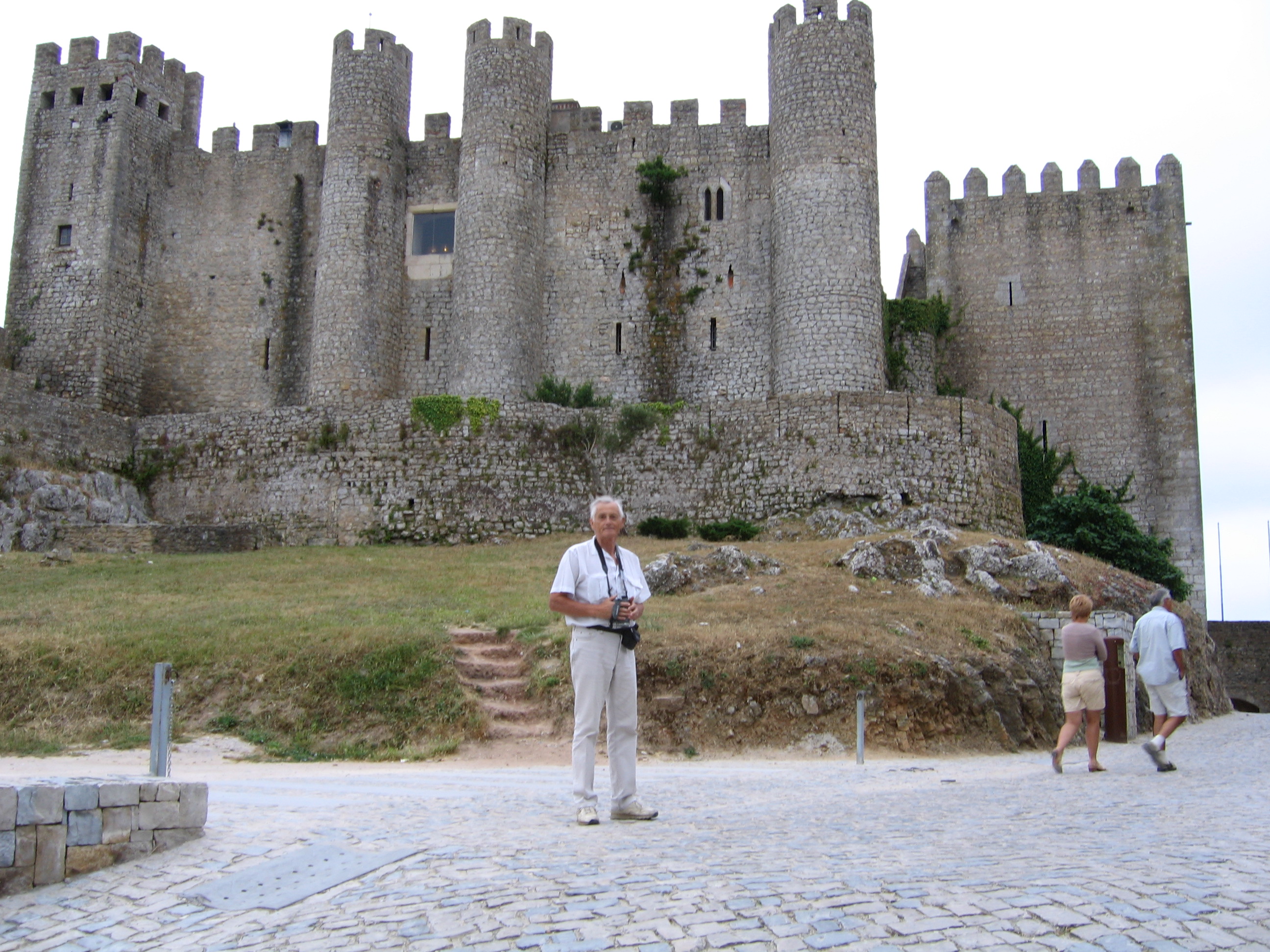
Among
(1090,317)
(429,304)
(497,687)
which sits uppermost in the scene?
(429,304)

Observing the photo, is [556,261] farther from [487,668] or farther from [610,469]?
[487,668]

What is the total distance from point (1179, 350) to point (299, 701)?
2705 centimetres

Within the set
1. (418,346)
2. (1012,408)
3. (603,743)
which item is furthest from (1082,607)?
(418,346)

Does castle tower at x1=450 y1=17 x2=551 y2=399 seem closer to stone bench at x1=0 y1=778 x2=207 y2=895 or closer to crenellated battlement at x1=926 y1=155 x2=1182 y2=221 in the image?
crenellated battlement at x1=926 y1=155 x2=1182 y2=221

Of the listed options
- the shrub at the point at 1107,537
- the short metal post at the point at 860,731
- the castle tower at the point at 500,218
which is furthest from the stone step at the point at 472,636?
the shrub at the point at 1107,537

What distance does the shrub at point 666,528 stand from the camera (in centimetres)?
2491

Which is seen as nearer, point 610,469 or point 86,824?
point 86,824

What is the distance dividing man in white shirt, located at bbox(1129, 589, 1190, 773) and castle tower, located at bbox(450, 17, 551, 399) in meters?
22.5

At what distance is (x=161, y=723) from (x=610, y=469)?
17010 mm

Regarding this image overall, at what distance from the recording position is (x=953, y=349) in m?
33.3

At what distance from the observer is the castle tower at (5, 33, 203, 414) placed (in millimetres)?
33312

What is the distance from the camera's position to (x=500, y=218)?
31953mm

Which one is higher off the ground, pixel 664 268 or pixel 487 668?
pixel 664 268

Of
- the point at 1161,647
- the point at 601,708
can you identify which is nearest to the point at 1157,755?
the point at 1161,647
